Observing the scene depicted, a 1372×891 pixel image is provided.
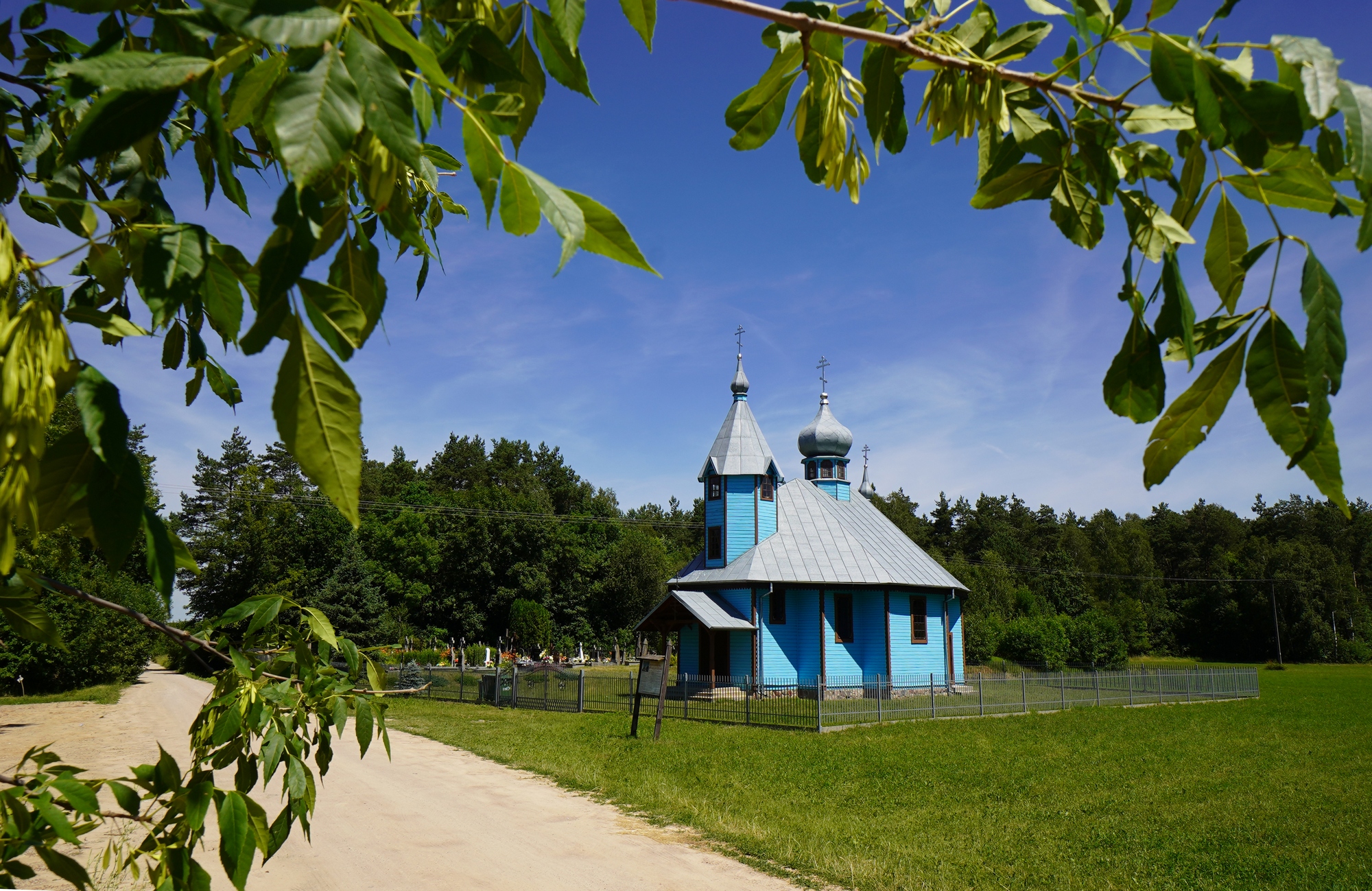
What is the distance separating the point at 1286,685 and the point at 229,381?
163 feet

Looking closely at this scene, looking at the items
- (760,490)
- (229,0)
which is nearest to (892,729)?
(760,490)

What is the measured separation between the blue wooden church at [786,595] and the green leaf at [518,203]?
26.8 m

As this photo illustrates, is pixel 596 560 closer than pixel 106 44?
No

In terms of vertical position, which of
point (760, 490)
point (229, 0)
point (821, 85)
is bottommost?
point (229, 0)

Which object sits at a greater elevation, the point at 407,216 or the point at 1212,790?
the point at 407,216

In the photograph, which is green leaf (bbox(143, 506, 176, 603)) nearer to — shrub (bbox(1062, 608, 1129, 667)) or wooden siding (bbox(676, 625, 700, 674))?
wooden siding (bbox(676, 625, 700, 674))

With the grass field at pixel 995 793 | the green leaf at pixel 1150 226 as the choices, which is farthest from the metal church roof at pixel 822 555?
the green leaf at pixel 1150 226

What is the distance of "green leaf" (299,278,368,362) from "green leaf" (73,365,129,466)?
240 millimetres

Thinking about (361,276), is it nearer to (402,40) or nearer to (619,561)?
(402,40)

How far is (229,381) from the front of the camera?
2359 millimetres

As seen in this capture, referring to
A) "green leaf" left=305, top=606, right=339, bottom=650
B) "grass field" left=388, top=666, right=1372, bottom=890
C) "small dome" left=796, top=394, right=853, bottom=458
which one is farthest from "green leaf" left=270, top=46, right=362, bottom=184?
"small dome" left=796, top=394, right=853, bottom=458

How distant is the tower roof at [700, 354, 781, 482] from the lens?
2983 cm

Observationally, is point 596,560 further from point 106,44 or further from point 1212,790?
→ point 106,44

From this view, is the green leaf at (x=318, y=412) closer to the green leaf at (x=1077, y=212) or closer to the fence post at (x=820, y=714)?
the green leaf at (x=1077, y=212)
